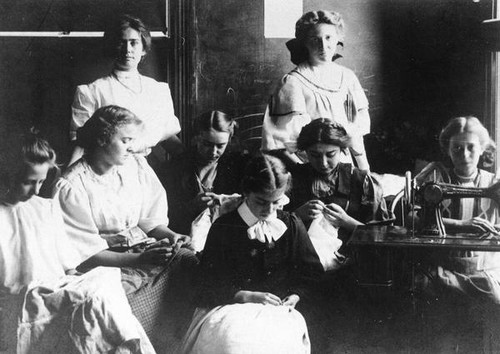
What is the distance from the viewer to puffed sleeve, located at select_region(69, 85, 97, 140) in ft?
9.17

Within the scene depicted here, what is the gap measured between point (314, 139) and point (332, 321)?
764 millimetres

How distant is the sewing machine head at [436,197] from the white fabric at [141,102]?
112 centimetres

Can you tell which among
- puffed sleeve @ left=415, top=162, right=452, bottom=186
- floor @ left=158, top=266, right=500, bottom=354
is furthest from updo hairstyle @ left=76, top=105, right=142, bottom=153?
puffed sleeve @ left=415, top=162, right=452, bottom=186

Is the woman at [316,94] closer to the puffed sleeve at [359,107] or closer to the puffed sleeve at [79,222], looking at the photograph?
the puffed sleeve at [359,107]

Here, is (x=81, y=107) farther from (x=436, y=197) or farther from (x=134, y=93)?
(x=436, y=197)

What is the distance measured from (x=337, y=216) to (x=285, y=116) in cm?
49

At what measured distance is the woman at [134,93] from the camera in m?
2.79

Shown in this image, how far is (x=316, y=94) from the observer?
2.73 metres

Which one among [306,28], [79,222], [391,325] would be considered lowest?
[391,325]

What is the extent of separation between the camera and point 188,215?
9.10 feet

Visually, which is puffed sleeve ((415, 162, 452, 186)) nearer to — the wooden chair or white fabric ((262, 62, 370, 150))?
white fabric ((262, 62, 370, 150))

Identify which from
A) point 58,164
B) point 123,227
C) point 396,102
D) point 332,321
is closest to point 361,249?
point 332,321

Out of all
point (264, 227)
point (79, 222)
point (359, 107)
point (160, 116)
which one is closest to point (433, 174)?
point (359, 107)

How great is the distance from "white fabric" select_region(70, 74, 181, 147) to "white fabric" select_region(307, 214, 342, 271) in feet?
2.46
